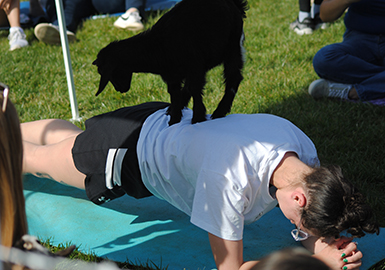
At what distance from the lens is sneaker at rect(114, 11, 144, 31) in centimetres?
471

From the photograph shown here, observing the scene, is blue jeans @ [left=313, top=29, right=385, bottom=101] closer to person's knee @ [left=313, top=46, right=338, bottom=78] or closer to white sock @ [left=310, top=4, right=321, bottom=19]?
person's knee @ [left=313, top=46, right=338, bottom=78]

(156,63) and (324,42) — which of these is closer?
(156,63)

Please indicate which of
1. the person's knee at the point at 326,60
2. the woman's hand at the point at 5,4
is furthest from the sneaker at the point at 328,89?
the woman's hand at the point at 5,4

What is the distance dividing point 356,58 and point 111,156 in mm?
2494

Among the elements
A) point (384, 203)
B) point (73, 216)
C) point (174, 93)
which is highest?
point (174, 93)

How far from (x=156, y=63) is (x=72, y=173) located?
0.84 meters

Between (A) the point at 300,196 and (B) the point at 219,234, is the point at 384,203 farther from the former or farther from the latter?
(B) the point at 219,234

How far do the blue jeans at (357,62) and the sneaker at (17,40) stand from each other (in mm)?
3369

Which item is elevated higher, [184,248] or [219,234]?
[219,234]

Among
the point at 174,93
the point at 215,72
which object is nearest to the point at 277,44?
the point at 215,72

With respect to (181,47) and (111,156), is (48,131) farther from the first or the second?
(181,47)

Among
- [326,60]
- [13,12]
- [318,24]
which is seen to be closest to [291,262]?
[326,60]

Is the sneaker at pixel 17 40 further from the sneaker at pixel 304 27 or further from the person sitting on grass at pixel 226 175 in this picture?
the sneaker at pixel 304 27

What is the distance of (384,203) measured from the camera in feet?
6.99
